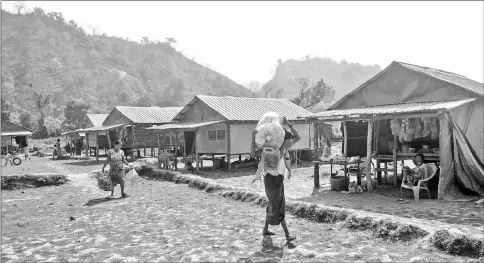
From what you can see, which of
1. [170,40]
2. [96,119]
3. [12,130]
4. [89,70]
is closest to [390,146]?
[96,119]

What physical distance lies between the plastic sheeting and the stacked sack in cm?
562

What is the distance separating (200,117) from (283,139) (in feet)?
50.8

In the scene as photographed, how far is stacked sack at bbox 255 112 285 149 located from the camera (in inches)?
226

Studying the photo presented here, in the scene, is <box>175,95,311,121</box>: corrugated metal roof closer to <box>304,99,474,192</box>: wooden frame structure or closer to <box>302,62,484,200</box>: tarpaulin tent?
<box>302,62,484,200</box>: tarpaulin tent

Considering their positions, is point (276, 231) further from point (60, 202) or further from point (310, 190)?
point (60, 202)

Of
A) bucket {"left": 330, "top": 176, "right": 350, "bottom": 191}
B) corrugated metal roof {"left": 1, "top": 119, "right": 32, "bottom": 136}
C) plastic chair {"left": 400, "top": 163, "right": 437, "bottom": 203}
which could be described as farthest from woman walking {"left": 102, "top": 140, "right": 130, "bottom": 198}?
corrugated metal roof {"left": 1, "top": 119, "right": 32, "bottom": 136}

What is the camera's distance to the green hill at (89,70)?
7850cm

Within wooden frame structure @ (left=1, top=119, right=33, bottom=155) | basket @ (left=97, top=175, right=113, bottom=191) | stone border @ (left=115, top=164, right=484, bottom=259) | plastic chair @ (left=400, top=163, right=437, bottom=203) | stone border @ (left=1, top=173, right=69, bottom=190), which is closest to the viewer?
stone border @ (left=115, top=164, right=484, bottom=259)

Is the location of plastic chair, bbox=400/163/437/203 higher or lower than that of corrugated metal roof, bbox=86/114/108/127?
lower

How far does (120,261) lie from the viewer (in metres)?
5.35

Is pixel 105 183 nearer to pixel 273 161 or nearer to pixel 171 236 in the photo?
pixel 171 236

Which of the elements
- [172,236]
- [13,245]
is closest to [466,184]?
[172,236]

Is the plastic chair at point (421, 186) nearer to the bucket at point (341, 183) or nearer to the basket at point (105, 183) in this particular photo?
the bucket at point (341, 183)

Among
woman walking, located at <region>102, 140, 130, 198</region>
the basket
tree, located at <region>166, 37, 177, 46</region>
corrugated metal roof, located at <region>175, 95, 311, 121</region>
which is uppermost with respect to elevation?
tree, located at <region>166, 37, 177, 46</region>
